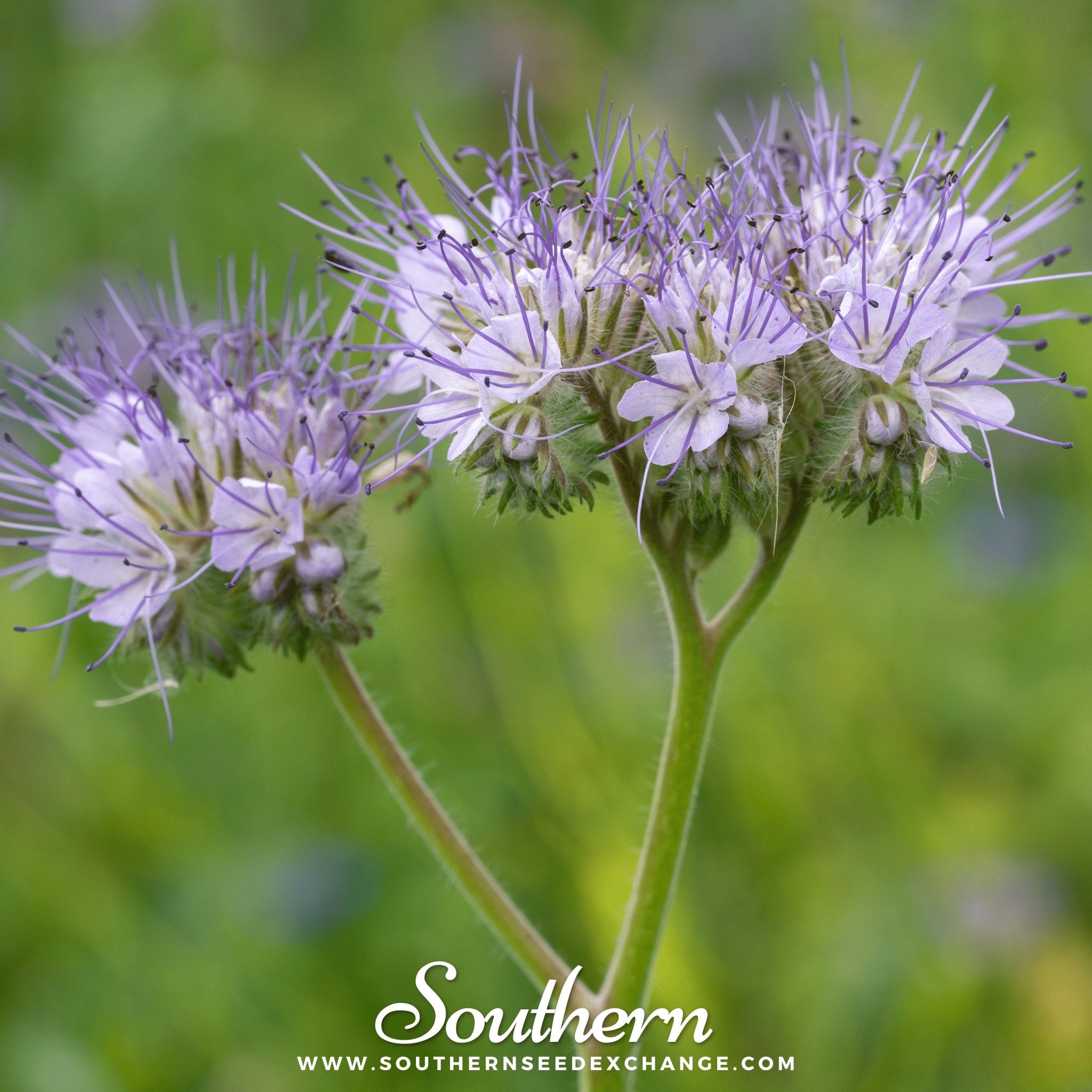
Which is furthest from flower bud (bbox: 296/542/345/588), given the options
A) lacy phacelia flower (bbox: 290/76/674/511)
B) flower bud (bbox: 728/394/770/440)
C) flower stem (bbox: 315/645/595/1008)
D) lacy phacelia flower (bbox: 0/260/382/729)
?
flower bud (bbox: 728/394/770/440)

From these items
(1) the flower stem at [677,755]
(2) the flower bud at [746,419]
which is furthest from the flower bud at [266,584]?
(2) the flower bud at [746,419]

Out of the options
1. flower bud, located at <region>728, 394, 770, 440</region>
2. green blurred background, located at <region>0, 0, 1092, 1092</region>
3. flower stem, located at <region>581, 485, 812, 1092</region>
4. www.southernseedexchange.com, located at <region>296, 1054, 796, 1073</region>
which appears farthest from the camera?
green blurred background, located at <region>0, 0, 1092, 1092</region>

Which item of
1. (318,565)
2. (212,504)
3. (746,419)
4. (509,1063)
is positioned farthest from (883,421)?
(509,1063)

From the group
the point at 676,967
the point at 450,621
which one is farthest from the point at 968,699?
the point at 450,621

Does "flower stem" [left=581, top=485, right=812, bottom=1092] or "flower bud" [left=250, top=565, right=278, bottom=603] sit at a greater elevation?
"flower bud" [left=250, top=565, right=278, bottom=603]

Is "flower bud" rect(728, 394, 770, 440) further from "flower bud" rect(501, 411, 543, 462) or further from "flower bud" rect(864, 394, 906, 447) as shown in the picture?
"flower bud" rect(501, 411, 543, 462)

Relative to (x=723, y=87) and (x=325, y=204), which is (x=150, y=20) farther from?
(x=325, y=204)
